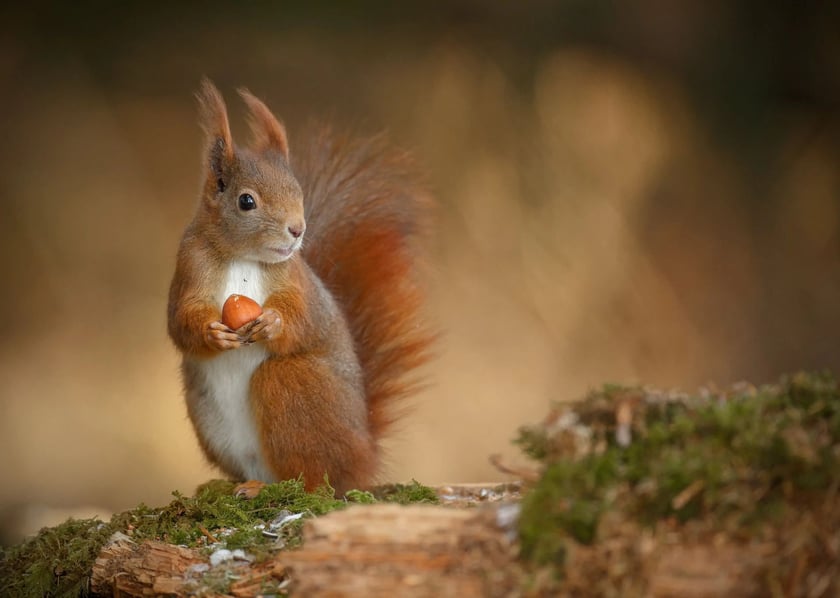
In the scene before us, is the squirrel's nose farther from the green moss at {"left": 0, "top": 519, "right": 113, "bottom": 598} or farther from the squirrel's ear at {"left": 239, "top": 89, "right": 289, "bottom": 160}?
the green moss at {"left": 0, "top": 519, "right": 113, "bottom": 598}

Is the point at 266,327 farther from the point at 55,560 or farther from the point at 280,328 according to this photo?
the point at 55,560

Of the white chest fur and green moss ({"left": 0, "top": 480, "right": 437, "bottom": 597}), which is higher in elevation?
the white chest fur

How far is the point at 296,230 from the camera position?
1870 mm

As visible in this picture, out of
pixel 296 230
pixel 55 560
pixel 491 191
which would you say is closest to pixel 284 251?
pixel 296 230

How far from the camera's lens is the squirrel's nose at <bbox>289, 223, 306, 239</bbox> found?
187 cm

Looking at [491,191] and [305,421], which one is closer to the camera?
[305,421]

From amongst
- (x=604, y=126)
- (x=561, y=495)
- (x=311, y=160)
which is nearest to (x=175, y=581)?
(x=561, y=495)

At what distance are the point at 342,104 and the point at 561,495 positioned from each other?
2.86 meters

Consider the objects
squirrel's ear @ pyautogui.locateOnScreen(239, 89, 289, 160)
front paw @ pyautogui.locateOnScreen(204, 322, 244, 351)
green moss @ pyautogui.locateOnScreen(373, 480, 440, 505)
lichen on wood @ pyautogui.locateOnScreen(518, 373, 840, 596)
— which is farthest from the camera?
squirrel's ear @ pyautogui.locateOnScreen(239, 89, 289, 160)

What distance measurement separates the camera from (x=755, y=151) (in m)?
3.78

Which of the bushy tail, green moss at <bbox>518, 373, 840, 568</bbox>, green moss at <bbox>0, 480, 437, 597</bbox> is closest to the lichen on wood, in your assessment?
green moss at <bbox>518, 373, 840, 568</bbox>

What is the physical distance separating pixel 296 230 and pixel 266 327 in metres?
0.20

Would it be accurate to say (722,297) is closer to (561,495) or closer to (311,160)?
(311,160)

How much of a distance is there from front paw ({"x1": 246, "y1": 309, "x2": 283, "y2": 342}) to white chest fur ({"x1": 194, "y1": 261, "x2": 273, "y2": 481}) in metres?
0.07
